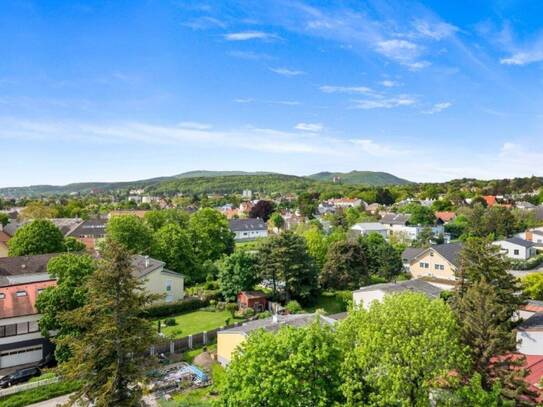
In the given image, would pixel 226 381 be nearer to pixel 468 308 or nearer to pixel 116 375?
pixel 116 375

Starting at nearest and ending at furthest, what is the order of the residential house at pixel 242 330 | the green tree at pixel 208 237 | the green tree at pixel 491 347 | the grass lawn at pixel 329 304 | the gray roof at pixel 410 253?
the green tree at pixel 491 347 < the residential house at pixel 242 330 < the grass lawn at pixel 329 304 < the green tree at pixel 208 237 < the gray roof at pixel 410 253

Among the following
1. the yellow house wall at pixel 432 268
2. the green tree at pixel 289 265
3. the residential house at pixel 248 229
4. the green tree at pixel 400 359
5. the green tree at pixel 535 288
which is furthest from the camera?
the residential house at pixel 248 229

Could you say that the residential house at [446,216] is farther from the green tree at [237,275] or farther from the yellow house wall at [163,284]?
the yellow house wall at [163,284]

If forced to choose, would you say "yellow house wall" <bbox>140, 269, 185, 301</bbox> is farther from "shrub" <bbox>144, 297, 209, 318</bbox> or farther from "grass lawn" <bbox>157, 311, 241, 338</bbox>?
"grass lawn" <bbox>157, 311, 241, 338</bbox>

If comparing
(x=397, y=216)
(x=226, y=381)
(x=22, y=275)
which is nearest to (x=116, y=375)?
(x=226, y=381)

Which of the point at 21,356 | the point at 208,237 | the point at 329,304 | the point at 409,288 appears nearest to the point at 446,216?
the point at 208,237

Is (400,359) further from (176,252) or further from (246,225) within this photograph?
(246,225)

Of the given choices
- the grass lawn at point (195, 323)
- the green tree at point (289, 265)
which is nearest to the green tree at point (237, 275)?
the green tree at point (289, 265)
